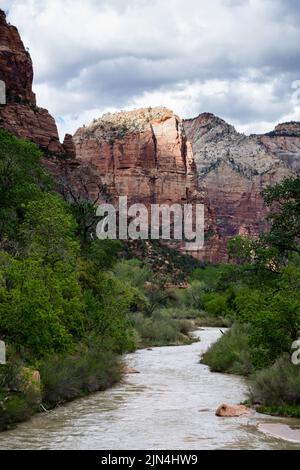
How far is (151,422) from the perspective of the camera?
59.4 feet

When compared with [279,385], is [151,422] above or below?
below

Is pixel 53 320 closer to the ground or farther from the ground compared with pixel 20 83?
closer to the ground

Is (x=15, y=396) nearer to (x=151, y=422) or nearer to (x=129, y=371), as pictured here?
(x=151, y=422)

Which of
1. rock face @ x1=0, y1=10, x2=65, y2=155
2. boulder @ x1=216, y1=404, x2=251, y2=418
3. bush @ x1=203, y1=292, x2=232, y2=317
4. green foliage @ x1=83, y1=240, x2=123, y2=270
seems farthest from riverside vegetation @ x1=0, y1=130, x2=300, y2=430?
rock face @ x1=0, y1=10, x2=65, y2=155

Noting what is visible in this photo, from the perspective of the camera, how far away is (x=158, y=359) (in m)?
39.0

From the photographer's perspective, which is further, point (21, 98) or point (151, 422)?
point (21, 98)

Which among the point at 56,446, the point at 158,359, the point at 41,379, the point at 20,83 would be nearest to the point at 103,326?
the point at 41,379

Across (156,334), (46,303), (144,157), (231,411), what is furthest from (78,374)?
(144,157)

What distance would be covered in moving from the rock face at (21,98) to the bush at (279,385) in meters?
68.7

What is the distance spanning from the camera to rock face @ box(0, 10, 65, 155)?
283ft

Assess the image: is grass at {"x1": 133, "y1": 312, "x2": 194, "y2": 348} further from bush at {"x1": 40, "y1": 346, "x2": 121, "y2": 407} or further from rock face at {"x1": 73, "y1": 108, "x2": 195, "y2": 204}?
rock face at {"x1": 73, "y1": 108, "x2": 195, "y2": 204}

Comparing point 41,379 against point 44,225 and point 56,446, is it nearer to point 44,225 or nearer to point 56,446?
point 56,446

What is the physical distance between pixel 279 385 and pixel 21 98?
7809 cm
